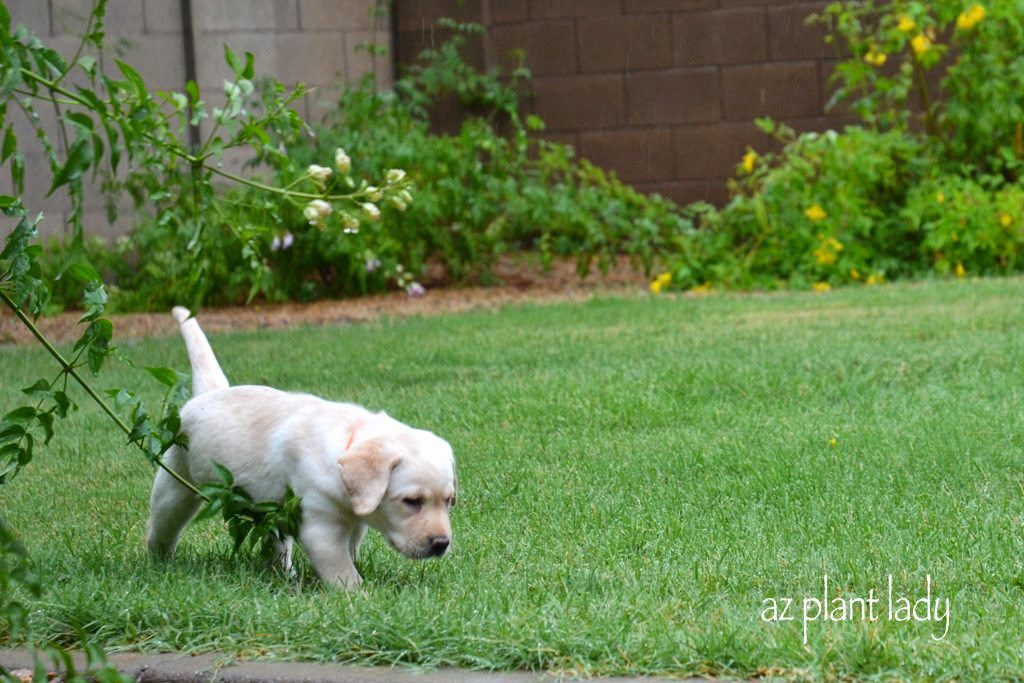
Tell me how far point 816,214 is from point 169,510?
7.08m

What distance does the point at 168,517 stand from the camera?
369 centimetres

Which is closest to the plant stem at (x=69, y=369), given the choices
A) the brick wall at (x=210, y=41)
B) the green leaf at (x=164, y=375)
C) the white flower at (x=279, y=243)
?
the green leaf at (x=164, y=375)

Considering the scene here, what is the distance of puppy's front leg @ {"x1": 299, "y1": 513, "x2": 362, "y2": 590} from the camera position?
11.1ft

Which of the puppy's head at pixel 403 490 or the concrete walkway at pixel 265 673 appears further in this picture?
the puppy's head at pixel 403 490

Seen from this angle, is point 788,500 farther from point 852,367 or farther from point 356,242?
point 356,242

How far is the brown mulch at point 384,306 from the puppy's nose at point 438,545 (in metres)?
5.71

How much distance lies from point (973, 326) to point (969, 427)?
236cm

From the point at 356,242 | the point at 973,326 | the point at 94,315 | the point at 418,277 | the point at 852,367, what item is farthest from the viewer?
the point at 418,277

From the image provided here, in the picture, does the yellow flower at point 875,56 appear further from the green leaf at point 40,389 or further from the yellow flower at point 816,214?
the green leaf at point 40,389

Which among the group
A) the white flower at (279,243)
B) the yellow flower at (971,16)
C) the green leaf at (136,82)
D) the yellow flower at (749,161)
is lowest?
the white flower at (279,243)

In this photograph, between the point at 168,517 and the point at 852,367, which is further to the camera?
the point at 852,367

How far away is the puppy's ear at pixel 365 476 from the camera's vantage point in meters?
3.26

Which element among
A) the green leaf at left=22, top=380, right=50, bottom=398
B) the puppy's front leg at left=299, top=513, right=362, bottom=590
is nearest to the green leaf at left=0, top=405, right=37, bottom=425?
the green leaf at left=22, top=380, right=50, bottom=398

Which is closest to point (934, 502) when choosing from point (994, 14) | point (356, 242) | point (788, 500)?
point (788, 500)
